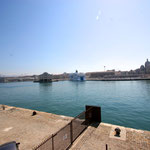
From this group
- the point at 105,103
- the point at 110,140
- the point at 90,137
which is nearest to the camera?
the point at 110,140

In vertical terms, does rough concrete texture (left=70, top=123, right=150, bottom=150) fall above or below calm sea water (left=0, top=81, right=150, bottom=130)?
above

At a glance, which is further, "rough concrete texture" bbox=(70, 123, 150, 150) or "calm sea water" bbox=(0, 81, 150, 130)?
"calm sea water" bbox=(0, 81, 150, 130)

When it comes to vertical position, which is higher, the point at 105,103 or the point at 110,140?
the point at 110,140

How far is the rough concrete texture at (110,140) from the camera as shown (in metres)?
4.78

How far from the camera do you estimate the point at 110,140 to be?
528cm

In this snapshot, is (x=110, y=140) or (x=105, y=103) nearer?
(x=110, y=140)

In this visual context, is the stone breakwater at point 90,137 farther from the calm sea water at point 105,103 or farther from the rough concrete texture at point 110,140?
the calm sea water at point 105,103

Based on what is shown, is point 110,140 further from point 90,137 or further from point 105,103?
point 105,103

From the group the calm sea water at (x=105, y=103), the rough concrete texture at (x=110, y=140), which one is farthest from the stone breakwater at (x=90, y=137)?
the calm sea water at (x=105, y=103)

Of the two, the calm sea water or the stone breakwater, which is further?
the calm sea water

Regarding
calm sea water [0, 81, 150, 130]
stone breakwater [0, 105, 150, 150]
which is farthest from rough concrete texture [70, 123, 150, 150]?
calm sea water [0, 81, 150, 130]

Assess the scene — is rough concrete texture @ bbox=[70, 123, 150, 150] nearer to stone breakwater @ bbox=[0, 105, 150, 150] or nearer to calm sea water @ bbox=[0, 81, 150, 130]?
stone breakwater @ bbox=[0, 105, 150, 150]

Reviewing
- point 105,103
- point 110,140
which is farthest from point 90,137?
point 105,103

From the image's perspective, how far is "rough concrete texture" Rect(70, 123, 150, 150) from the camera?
4.78 meters
